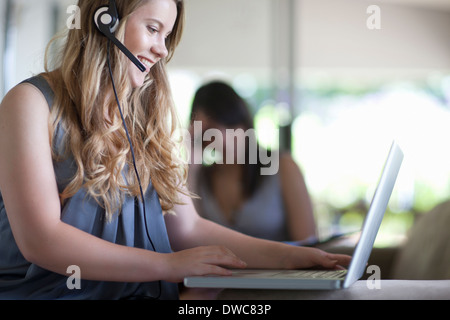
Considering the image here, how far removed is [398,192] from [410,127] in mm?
520

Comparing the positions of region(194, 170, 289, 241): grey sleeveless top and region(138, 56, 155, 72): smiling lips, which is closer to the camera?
region(138, 56, 155, 72): smiling lips

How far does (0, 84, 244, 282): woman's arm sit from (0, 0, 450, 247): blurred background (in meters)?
2.86

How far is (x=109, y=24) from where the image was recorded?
34.2 inches

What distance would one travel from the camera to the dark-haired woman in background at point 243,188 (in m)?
1.77

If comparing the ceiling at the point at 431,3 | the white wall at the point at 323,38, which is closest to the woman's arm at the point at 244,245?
the white wall at the point at 323,38

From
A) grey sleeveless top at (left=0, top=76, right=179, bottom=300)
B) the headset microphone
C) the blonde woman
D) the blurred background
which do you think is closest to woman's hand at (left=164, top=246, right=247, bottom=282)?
the blonde woman

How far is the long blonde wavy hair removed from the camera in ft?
2.66

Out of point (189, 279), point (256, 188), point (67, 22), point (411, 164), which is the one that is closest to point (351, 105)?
point (411, 164)

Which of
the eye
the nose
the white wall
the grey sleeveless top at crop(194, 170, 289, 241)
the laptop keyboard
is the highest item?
the white wall

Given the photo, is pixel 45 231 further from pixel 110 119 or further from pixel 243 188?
pixel 243 188

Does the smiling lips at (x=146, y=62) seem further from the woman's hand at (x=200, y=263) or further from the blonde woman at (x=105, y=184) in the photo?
the woman's hand at (x=200, y=263)

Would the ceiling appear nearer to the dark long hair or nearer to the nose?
the dark long hair

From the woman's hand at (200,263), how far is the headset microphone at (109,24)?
14.0 inches

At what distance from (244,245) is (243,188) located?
950mm
